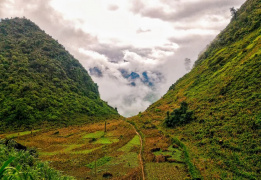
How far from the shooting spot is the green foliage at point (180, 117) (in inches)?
1797

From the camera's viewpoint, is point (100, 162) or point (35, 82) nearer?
point (100, 162)

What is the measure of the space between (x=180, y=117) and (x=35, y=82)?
276 ft

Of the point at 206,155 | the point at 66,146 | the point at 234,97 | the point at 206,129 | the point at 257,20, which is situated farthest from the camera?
the point at 257,20

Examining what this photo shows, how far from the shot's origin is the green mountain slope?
2842 inches

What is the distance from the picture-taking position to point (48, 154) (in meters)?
38.4

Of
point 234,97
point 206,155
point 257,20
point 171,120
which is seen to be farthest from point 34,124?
point 257,20

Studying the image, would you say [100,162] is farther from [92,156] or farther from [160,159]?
[160,159]

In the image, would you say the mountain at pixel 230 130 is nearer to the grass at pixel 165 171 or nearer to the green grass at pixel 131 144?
the grass at pixel 165 171

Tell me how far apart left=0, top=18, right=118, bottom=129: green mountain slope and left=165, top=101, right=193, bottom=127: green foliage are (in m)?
52.2

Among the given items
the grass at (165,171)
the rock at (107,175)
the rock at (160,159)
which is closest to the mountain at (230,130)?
the grass at (165,171)

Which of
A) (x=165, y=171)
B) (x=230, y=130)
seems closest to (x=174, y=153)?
(x=165, y=171)

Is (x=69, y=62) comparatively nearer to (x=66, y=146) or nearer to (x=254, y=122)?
(x=66, y=146)

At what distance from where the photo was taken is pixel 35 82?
309 ft

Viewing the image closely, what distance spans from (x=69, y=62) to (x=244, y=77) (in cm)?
13330
